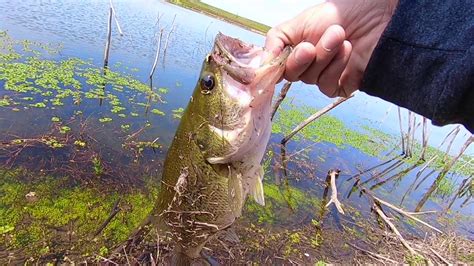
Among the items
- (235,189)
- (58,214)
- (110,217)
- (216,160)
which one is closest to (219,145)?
(216,160)

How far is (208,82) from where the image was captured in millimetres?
2018

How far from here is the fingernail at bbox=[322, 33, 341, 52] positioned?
1562 mm

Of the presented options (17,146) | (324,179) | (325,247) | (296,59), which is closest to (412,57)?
(296,59)

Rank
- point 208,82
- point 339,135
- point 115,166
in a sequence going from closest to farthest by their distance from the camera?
point 208,82
point 115,166
point 339,135

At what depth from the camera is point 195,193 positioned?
228 centimetres

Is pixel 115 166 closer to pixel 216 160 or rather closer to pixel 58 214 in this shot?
pixel 58 214

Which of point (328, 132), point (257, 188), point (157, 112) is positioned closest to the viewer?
point (257, 188)

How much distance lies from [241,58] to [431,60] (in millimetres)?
936

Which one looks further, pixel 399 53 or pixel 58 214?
pixel 58 214

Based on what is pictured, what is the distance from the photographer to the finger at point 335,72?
1713 millimetres

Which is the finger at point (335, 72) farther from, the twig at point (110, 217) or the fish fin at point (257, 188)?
the twig at point (110, 217)

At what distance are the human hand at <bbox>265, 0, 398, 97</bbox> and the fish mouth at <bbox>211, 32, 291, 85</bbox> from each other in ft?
0.26

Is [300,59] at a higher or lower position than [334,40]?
lower

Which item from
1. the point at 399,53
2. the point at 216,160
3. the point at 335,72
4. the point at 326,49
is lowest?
the point at 216,160
